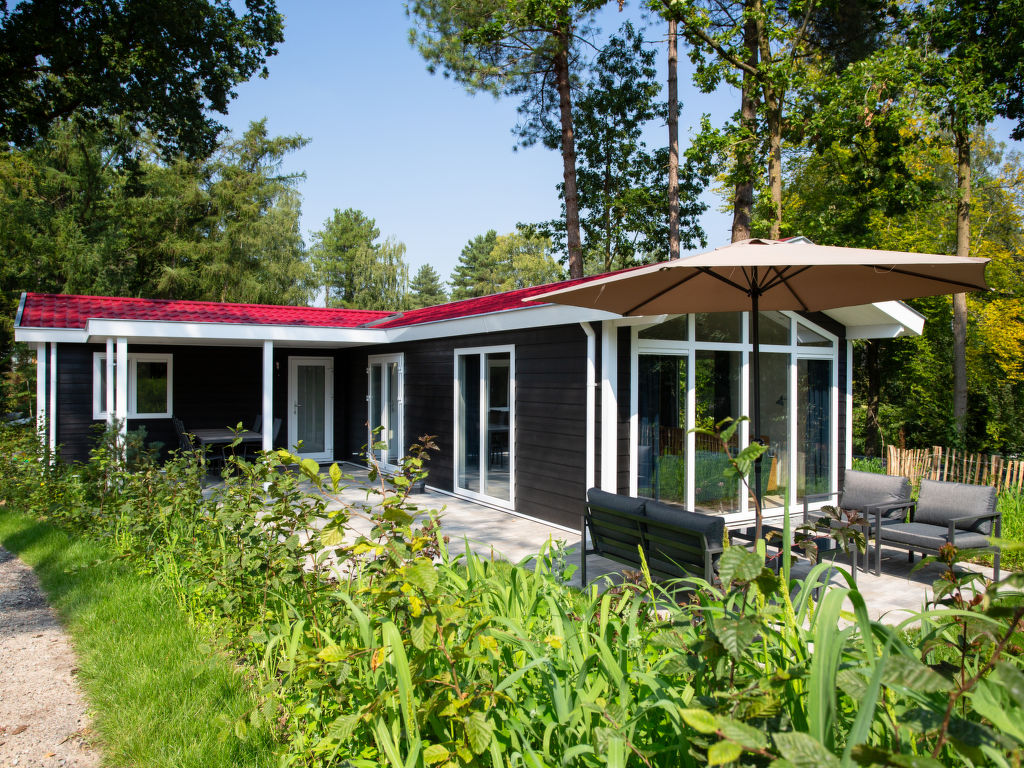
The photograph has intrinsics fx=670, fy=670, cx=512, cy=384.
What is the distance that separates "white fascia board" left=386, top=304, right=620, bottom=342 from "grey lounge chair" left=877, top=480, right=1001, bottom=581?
302 cm

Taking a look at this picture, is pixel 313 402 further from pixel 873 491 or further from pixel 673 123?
pixel 873 491

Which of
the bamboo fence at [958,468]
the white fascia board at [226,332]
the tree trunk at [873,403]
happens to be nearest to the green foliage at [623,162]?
the tree trunk at [873,403]

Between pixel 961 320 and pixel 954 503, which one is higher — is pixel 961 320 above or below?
above

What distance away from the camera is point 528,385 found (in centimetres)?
802

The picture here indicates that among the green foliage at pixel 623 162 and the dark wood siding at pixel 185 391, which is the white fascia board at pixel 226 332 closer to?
the dark wood siding at pixel 185 391

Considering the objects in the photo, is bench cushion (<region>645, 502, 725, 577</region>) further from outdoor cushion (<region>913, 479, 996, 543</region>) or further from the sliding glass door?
the sliding glass door

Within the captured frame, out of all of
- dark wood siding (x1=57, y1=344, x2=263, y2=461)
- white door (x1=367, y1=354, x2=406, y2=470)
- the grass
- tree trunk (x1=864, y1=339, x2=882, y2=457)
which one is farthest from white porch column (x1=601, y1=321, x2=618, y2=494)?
tree trunk (x1=864, y1=339, x2=882, y2=457)

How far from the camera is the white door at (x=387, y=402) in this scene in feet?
37.2


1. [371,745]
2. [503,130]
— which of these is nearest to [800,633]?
[371,745]

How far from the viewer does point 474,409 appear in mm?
9117

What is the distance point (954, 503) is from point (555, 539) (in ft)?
11.7

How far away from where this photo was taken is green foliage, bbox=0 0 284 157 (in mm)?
9086

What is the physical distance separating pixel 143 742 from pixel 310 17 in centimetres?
1083

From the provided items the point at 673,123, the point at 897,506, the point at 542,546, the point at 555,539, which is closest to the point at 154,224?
the point at 673,123
